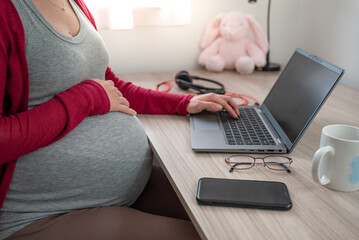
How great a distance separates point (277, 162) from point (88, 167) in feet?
1.43

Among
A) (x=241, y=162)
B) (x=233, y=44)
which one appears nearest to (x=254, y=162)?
(x=241, y=162)

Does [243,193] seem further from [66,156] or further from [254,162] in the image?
[66,156]

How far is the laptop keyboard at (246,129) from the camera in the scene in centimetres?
89

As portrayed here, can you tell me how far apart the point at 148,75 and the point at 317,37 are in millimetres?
782

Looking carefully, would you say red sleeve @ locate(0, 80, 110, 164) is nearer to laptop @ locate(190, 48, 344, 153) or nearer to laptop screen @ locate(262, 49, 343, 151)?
laptop @ locate(190, 48, 344, 153)

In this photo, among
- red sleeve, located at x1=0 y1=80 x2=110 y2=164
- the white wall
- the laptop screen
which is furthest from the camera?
the white wall

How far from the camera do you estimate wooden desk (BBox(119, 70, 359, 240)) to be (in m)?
0.58

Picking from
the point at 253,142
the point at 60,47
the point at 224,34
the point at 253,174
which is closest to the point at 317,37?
the point at 224,34

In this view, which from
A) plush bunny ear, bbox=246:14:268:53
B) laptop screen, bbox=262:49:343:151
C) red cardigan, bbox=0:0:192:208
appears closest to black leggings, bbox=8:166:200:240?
red cardigan, bbox=0:0:192:208

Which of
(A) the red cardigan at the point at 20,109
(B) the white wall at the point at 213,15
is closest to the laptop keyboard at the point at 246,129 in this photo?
(A) the red cardigan at the point at 20,109

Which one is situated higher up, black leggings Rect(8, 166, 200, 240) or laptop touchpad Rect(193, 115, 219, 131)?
laptop touchpad Rect(193, 115, 219, 131)

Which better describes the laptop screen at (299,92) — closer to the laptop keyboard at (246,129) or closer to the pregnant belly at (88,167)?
the laptop keyboard at (246,129)

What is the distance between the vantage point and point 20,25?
0.73m

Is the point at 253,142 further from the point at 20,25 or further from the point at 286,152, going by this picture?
the point at 20,25
